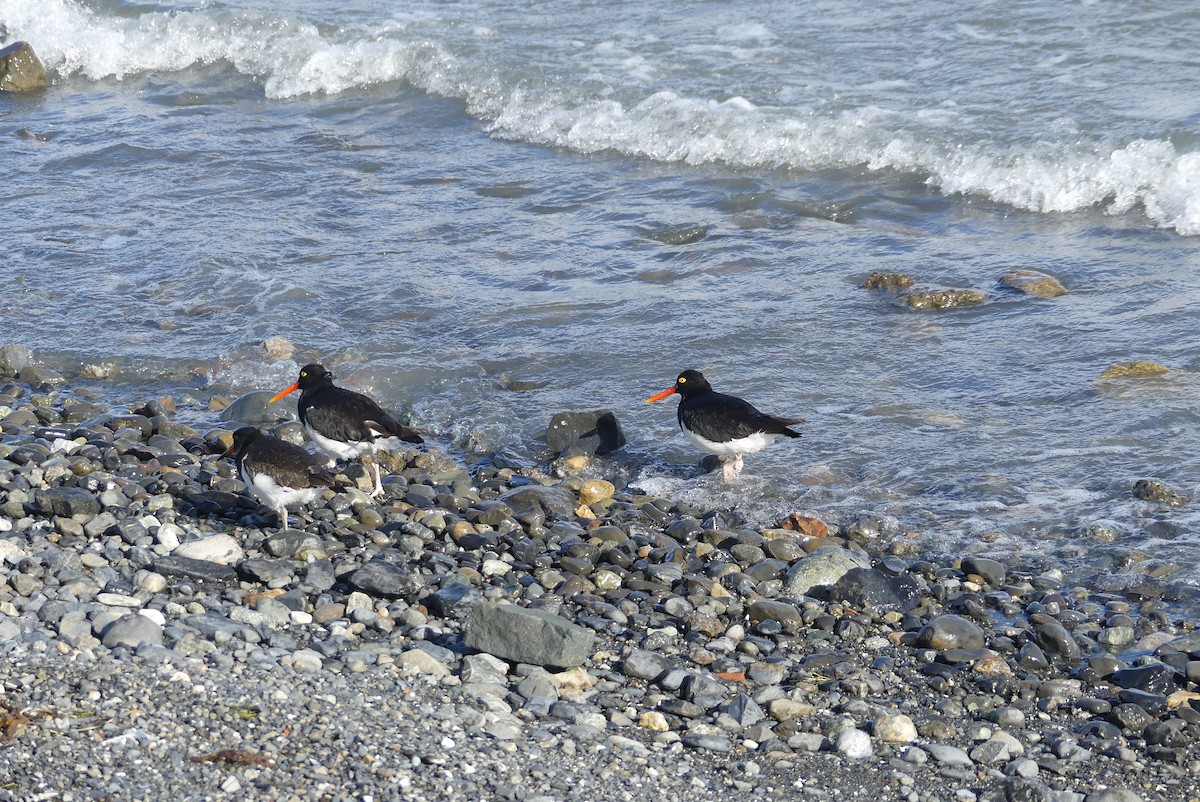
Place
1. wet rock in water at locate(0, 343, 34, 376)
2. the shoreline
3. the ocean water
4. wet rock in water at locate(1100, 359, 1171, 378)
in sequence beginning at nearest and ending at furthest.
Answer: the shoreline
the ocean water
wet rock in water at locate(1100, 359, 1171, 378)
wet rock in water at locate(0, 343, 34, 376)

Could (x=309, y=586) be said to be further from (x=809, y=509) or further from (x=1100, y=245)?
(x=1100, y=245)

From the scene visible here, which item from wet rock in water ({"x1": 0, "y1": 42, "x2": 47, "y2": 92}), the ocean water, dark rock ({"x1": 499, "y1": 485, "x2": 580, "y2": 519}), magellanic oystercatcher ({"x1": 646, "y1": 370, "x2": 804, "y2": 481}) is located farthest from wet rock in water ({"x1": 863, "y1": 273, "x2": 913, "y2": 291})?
wet rock in water ({"x1": 0, "y1": 42, "x2": 47, "y2": 92})

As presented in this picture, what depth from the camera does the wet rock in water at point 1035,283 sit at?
9.42 m

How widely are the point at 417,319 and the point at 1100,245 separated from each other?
552cm

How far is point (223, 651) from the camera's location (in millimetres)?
4891

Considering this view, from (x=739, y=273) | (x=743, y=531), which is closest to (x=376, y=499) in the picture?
(x=743, y=531)

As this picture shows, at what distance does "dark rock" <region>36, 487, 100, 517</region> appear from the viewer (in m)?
6.30

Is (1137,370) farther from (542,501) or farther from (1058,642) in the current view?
(542,501)

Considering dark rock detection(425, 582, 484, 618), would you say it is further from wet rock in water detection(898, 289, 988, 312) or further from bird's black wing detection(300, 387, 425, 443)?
wet rock in water detection(898, 289, 988, 312)

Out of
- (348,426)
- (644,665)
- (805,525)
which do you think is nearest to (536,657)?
(644,665)

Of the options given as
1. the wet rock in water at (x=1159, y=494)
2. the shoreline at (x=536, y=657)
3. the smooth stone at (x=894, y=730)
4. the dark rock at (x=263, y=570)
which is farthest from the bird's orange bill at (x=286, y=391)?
the wet rock in water at (x=1159, y=494)

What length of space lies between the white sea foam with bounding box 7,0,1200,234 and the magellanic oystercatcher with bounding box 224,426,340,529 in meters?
7.48

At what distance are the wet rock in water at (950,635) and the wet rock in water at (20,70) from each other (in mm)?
15493

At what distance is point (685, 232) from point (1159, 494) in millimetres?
5256
